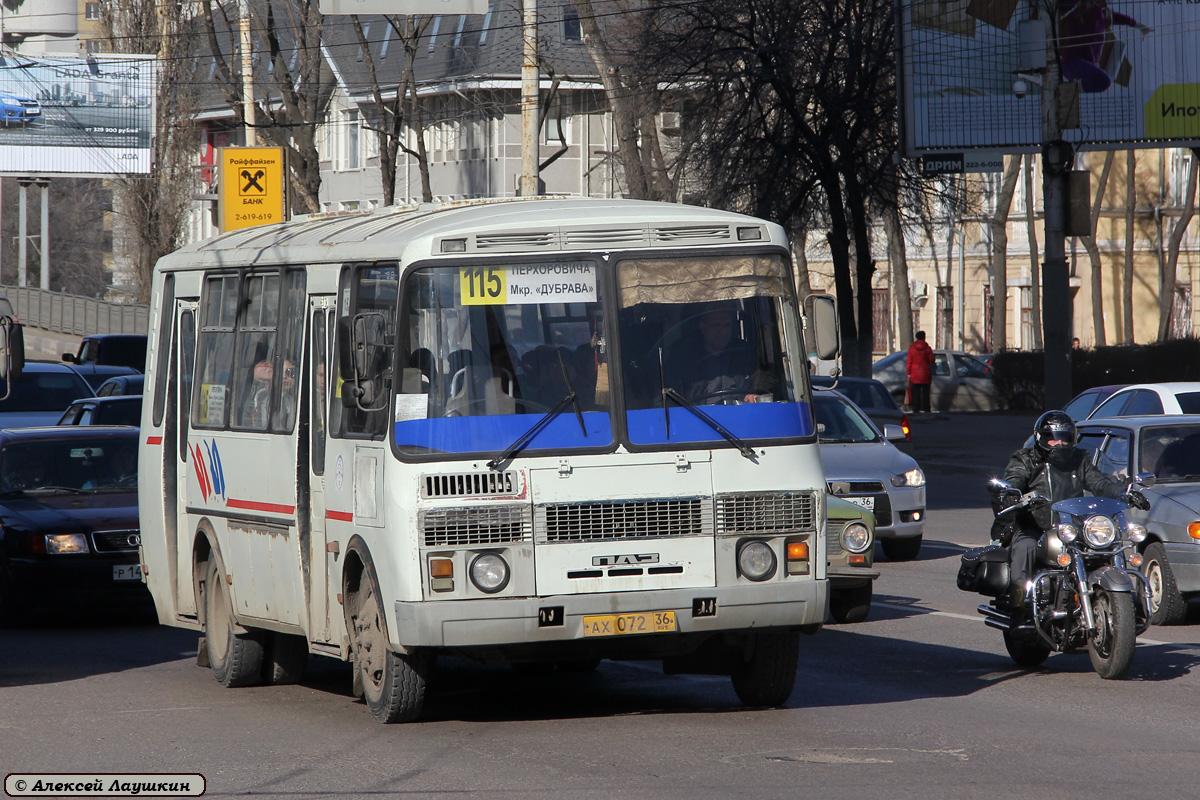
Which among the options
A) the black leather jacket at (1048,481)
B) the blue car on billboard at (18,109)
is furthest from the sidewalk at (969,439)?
the blue car on billboard at (18,109)

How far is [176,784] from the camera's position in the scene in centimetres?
745

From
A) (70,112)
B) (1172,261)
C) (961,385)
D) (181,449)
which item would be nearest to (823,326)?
(181,449)

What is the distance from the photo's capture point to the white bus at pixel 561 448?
846 centimetres

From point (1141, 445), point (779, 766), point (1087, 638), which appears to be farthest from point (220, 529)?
point (1141, 445)

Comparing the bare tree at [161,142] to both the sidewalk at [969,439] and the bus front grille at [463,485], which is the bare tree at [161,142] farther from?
the bus front grille at [463,485]

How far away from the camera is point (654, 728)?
28.7 feet

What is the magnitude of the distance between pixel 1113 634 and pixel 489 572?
367 centimetres

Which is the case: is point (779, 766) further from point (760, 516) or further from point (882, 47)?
point (882, 47)

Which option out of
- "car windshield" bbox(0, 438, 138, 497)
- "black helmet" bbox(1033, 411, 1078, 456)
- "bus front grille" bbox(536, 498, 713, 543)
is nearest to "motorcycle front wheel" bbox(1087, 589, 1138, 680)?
"black helmet" bbox(1033, 411, 1078, 456)

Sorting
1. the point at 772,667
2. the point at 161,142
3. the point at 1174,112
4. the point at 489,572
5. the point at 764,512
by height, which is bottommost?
the point at 772,667

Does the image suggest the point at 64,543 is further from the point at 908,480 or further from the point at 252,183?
the point at 252,183

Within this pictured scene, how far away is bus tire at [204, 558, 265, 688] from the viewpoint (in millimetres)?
10680

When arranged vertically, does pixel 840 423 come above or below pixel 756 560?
above

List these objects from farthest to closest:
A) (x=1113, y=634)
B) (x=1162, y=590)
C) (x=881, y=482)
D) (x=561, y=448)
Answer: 1. (x=881, y=482)
2. (x=1162, y=590)
3. (x=1113, y=634)
4. (x=561, y=448)
